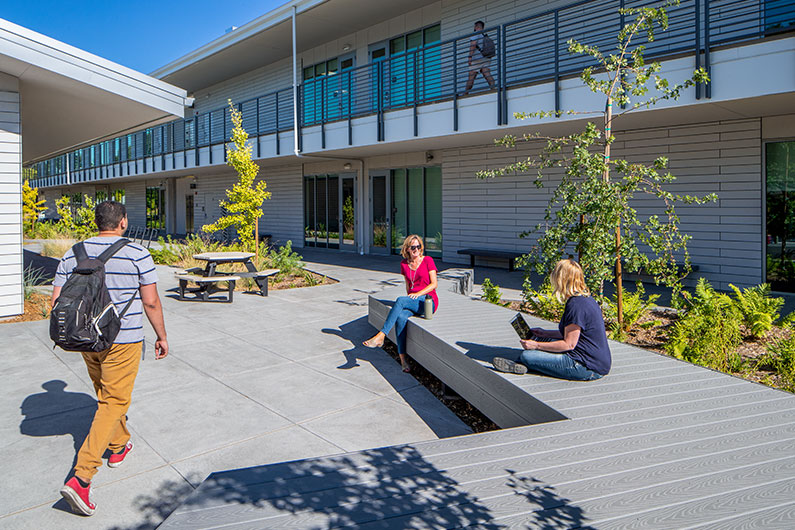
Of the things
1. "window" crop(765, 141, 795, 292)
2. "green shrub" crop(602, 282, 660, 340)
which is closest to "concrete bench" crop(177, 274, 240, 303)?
"green shrub" crop(602, 282, 660, 340)

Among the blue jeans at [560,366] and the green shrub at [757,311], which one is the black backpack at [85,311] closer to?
the blue jeans at [560,366]

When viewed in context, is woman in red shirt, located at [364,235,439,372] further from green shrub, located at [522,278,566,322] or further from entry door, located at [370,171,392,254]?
entry door, located at [370,171,392,254]

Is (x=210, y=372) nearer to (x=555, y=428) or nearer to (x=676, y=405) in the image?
(x=555, y=428)

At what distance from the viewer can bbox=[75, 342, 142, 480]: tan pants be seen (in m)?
3.27

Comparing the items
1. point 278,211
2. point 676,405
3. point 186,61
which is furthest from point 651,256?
point 186,61

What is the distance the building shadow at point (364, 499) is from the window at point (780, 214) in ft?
33.2

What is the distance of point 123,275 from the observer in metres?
3.43

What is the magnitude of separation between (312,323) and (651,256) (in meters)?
7.94

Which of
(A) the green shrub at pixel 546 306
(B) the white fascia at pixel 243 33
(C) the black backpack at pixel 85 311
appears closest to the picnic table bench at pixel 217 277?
(A) the green shrub at pixel 546 306

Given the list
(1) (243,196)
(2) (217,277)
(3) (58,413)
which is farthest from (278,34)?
(3) (58,413)

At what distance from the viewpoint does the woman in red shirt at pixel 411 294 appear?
5.92m

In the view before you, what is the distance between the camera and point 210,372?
5.82m

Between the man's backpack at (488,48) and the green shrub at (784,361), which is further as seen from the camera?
the man's backpack at (488,48)

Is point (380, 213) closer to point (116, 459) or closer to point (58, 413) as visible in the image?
point (58, 413)
